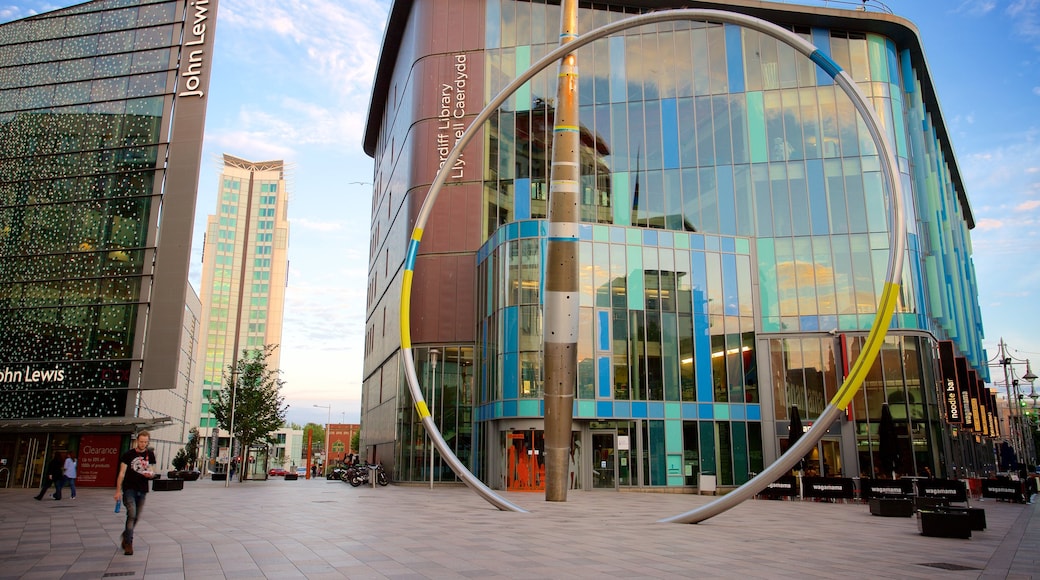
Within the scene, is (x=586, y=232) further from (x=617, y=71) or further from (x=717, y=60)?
(x=717, y=60)

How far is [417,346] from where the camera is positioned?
39.8 metres

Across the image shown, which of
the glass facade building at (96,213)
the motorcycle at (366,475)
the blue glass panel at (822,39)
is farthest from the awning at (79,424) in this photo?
the blue glass panel at (822,39)

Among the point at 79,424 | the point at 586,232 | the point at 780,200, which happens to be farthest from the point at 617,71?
the point at 79,424

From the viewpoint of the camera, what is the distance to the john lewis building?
34.2 meters

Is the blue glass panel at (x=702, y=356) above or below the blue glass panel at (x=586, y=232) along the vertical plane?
below

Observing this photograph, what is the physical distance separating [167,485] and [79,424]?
18.3 ft

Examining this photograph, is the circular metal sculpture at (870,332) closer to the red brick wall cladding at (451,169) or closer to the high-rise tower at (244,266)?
the red brick wall cladding at (451,169)

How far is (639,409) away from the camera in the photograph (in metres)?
34.1

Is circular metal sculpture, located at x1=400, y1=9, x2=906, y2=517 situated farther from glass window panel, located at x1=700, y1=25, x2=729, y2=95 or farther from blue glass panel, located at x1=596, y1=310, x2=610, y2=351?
glass window panel, located at x1=700, y1=25, x2=729, y2=95

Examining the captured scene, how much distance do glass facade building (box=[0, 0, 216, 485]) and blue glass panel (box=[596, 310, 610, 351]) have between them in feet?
62.0

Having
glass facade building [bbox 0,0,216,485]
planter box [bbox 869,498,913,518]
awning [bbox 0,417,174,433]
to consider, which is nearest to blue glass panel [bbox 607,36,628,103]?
glass facade building [bbox 0,0,216,485]

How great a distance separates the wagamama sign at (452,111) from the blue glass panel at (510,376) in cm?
1358

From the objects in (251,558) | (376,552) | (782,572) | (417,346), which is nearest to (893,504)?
(782,572)

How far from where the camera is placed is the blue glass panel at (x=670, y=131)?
39.8m
